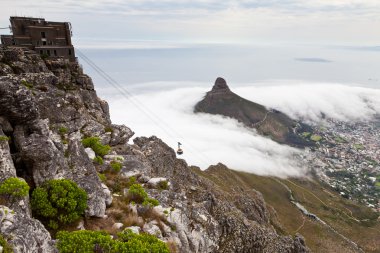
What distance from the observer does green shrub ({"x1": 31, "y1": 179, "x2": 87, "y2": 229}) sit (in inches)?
869

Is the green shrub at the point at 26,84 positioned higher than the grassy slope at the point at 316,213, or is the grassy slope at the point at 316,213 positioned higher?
the green shrub at the point at 26,84

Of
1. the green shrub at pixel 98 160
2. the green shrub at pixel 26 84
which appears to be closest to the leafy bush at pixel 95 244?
the green shrub at pixel 98 160

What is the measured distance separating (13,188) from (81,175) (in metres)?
7.35

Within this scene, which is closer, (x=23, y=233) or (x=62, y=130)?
(x=23, y=233)

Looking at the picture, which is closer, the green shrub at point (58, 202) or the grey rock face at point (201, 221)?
the green shrub at point (58, 202)

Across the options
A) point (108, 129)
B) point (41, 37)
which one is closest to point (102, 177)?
point (108, 129)

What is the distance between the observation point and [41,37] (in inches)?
2250

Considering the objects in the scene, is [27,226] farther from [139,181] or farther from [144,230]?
[139,181]

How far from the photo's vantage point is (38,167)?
78.3 feet

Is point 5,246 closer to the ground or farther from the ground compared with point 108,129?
farther from the ground

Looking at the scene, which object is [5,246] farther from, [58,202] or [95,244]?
[58,202]

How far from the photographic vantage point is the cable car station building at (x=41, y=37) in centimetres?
5638

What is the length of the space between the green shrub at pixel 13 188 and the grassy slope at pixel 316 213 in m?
84.9

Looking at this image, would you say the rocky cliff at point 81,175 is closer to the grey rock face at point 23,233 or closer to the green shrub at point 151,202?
the grey rock face at point 23,233
